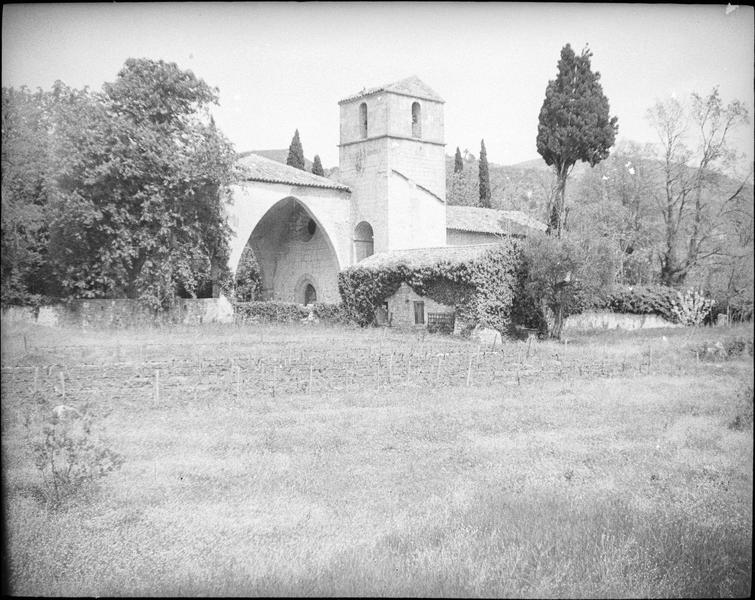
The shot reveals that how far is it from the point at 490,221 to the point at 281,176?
26.9ft

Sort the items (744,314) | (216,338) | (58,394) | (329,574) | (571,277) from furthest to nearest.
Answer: (571,277), (216,338), (58,394), (744,314), (329,574)

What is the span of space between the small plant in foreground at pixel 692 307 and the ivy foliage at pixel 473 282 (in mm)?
8272

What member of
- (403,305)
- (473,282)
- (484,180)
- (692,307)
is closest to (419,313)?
(403,305)

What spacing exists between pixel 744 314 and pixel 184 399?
645 cm

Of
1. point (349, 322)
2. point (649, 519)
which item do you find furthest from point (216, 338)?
point (349, 322)

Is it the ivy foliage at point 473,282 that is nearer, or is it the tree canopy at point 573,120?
the tree canopy at point 573,120

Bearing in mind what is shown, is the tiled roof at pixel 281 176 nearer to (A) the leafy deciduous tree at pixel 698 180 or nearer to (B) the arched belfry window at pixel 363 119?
(B) the arched belfry window at pixel 363 119

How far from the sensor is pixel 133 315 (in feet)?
22.0

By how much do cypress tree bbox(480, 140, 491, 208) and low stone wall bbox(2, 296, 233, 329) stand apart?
14.3 ft

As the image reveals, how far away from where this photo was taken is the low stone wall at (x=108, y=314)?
4.79m

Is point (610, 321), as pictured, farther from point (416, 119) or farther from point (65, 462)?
point (65, 462)

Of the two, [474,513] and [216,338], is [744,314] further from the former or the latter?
[216,338]

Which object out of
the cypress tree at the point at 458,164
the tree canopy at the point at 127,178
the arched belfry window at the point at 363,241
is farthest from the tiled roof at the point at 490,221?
the tree canopy at the point at 127,178

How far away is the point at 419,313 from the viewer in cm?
1877
